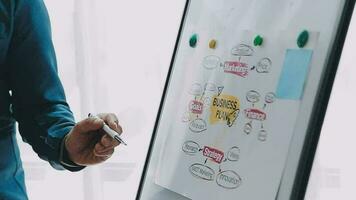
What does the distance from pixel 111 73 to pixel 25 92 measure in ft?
2.43

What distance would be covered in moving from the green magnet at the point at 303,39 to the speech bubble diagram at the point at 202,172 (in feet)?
1.20

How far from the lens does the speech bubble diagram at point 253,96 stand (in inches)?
41.2

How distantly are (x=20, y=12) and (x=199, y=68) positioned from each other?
0.49 meters

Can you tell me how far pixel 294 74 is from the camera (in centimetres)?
96

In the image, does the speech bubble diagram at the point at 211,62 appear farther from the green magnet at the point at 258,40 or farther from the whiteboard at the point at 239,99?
the green magnet at the point at 258,40

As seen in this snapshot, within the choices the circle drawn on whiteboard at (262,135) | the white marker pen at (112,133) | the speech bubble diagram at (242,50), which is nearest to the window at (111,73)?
the speech bubble diagram at (242,50)

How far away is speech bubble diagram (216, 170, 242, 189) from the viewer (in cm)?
105

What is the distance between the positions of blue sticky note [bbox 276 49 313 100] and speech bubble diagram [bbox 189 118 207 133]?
0.26m

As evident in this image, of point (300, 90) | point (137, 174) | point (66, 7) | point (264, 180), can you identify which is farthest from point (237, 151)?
point (66, 7)

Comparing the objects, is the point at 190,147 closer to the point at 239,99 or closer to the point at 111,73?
the point at 239,99

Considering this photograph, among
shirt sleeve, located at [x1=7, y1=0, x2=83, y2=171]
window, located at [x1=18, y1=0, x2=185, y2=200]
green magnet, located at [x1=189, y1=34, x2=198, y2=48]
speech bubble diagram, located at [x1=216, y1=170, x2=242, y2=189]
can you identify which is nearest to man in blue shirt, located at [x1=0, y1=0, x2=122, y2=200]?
shirt sleeve, located at [x1=7, y1=0, x2=83, y2=171]

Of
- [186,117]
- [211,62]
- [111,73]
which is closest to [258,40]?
[211,62]

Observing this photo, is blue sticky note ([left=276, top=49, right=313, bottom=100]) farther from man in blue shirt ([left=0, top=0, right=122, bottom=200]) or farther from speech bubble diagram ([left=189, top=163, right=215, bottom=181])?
man in blue shirt ([left=0, top=0, right=122, bottom=200])

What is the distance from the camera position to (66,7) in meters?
1.63
